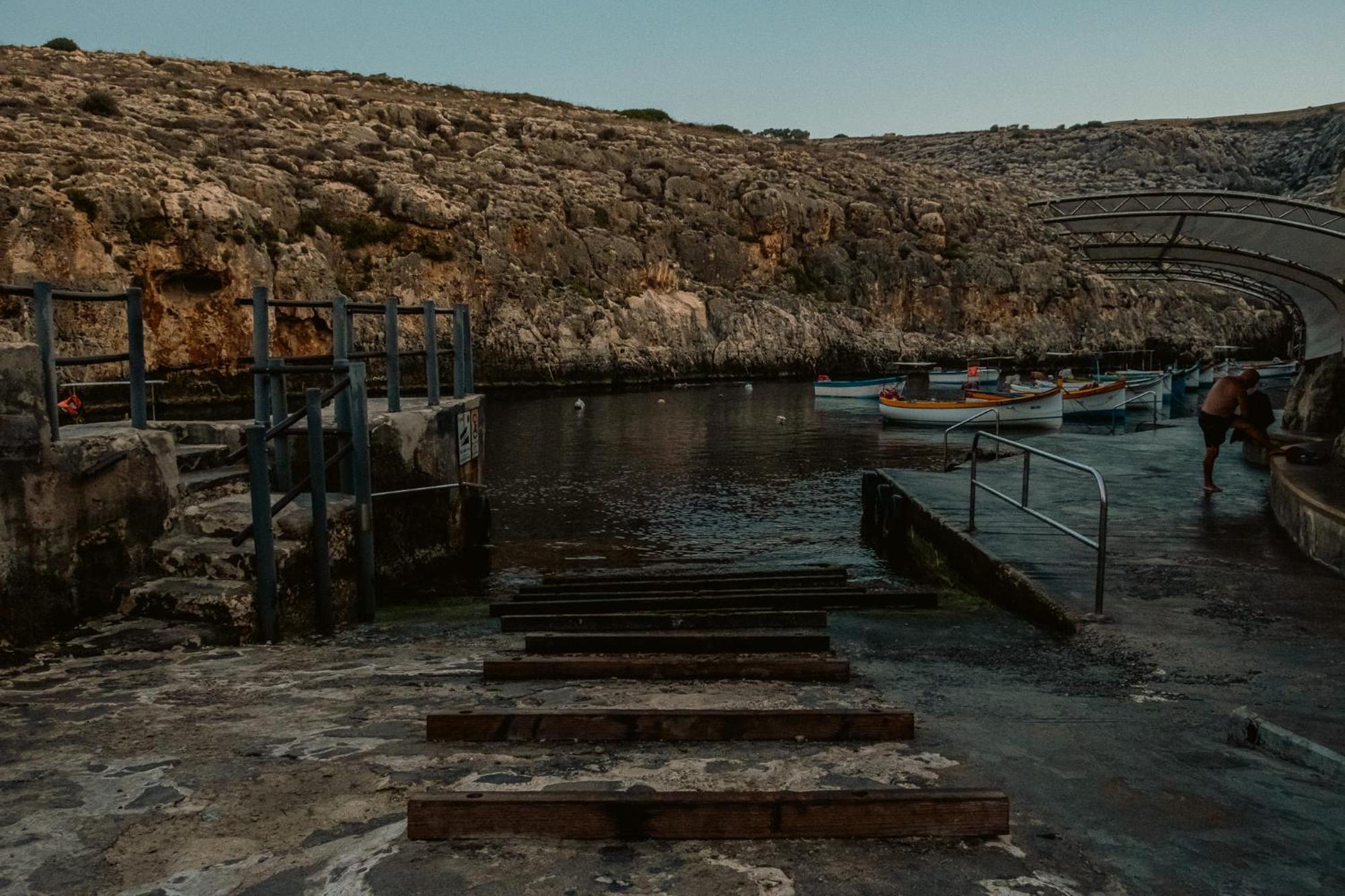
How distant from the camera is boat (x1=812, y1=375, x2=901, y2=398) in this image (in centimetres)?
5441

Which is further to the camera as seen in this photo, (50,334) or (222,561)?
(222,561)

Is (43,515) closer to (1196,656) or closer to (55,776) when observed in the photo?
(55,776)

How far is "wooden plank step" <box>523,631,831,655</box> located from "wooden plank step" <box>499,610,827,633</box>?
0.81 metres

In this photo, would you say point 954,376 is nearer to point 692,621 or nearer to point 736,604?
point 736,604

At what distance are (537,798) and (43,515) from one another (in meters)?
5.46

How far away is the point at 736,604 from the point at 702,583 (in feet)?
5.23

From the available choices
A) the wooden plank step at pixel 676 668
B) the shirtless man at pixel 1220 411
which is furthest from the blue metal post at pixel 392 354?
the shirtless man at pixel 1220 411

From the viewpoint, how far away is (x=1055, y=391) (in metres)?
37.1

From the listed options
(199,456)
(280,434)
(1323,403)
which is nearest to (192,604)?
(280,434)

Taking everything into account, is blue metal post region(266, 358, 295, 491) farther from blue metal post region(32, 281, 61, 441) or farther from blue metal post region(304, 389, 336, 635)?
blue metal post region(32, 281, 61, 441)

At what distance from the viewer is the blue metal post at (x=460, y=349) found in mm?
14984

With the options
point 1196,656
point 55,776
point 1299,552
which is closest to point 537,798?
point 55,776

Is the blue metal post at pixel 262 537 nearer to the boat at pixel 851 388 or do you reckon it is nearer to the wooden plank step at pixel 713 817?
the wooden plank step at pixel 713 817

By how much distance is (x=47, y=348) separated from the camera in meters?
7.39
